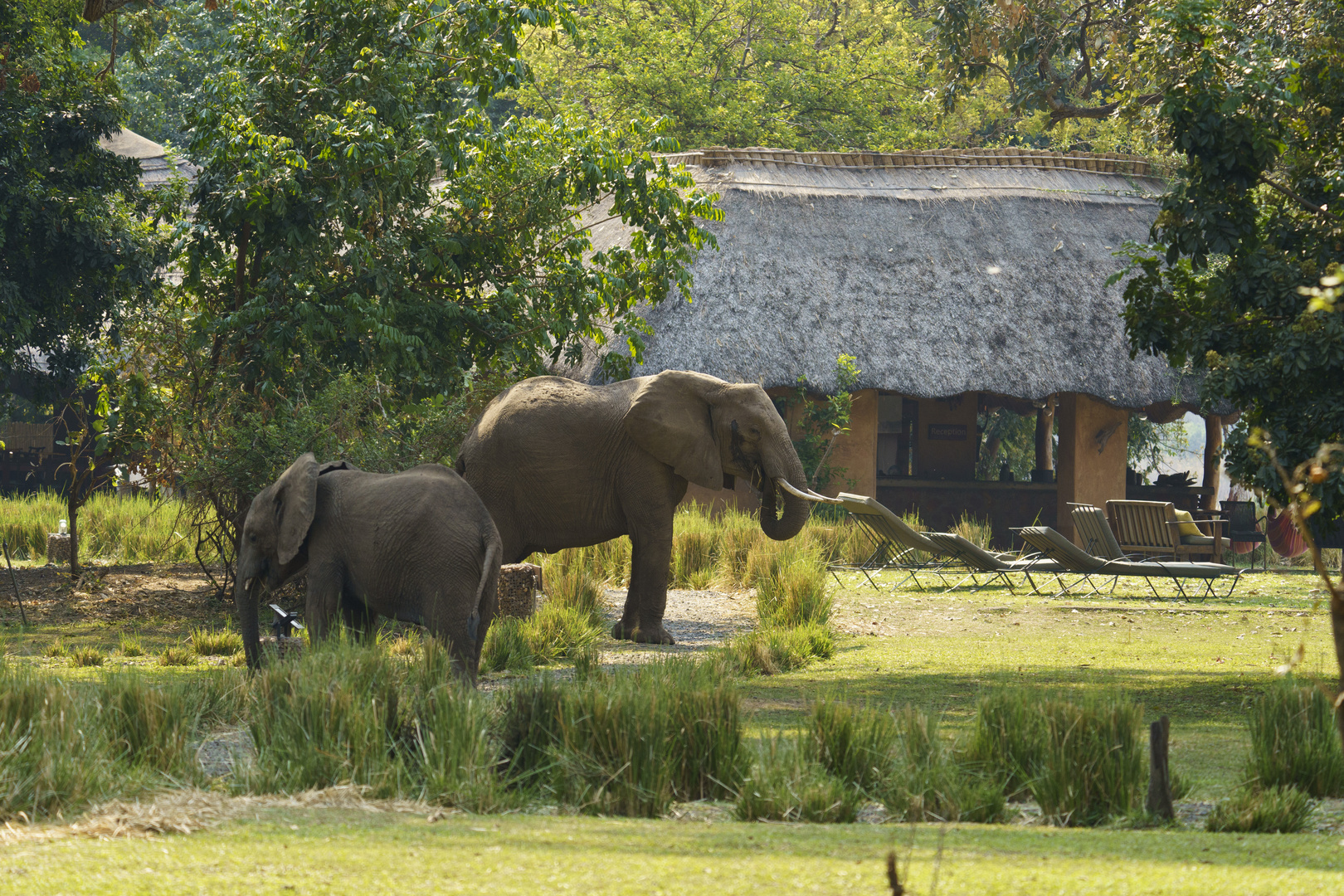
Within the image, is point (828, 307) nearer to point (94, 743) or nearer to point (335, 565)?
point (335, 565)

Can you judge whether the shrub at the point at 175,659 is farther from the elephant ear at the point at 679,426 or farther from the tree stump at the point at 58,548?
the tree stump at the point at 58,548

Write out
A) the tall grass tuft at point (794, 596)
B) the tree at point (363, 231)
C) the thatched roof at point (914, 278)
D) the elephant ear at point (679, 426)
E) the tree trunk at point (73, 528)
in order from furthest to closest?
the thatched roof at point (914, 278) → the tree trunk at point (73, 528) → the tree at point (363, 231) → the tall grass tuft at point (794, 596) → the elephant ear at point (679, 426)

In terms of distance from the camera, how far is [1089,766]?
535cm

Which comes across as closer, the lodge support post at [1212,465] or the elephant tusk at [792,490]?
the elephant tusk at [792,490]

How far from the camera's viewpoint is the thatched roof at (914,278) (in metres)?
20.2

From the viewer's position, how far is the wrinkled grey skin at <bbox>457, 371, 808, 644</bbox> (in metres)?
10.6

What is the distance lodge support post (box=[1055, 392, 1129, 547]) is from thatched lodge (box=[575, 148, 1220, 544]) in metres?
0.03

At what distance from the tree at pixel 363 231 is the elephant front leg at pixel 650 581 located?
274 centimetres

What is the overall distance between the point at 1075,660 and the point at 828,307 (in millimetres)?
11624

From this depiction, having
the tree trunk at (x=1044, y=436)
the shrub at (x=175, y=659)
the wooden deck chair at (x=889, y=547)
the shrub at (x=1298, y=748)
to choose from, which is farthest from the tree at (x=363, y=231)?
the tree trunk at (x=1044, y=436)

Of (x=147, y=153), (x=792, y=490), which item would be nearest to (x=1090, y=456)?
(x=792, y=490)

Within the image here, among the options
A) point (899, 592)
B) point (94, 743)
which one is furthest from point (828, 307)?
point (94, 743)

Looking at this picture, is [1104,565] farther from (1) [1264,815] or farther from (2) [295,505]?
(1) [1264,815]

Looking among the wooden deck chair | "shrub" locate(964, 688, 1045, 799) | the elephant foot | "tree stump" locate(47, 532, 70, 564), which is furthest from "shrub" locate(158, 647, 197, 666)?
"tree stump" locate(47, 532, 70, 564)
